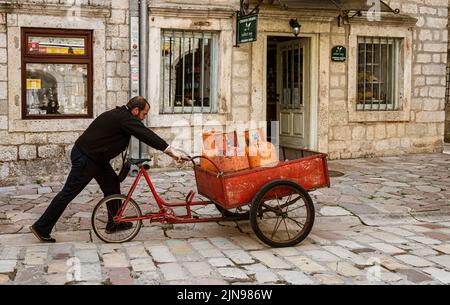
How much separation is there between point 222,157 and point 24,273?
7.47 ft

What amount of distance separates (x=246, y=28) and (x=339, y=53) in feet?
8.42

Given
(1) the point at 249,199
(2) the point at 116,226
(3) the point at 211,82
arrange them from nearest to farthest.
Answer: (1) the point at 249,199
(2) the point at 116,226
(3) the point at 211,82

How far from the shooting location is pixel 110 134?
6.16 metres

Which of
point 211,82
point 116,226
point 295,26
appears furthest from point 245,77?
point 116,226

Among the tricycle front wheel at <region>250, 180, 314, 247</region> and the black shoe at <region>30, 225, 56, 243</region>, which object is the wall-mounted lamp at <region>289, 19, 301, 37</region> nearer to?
the tricycle front wheel at <region>250, 180, 314, 247</region>

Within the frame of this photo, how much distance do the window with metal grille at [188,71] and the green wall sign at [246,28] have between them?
0.54 metres

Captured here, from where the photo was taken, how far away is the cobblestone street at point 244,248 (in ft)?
16.8

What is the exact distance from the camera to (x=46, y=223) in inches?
243

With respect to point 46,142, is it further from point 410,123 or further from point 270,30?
point 410,123

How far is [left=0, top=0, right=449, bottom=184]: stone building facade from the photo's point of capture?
9.95 metres

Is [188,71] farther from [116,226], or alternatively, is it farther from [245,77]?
[116,226]

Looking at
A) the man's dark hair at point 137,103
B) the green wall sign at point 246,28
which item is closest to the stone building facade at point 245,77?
the green wall sign at point 246,28

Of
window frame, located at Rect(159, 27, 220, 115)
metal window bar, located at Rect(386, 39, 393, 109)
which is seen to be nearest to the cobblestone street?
window frame, located at Rect(159, 27, 220, 115)
